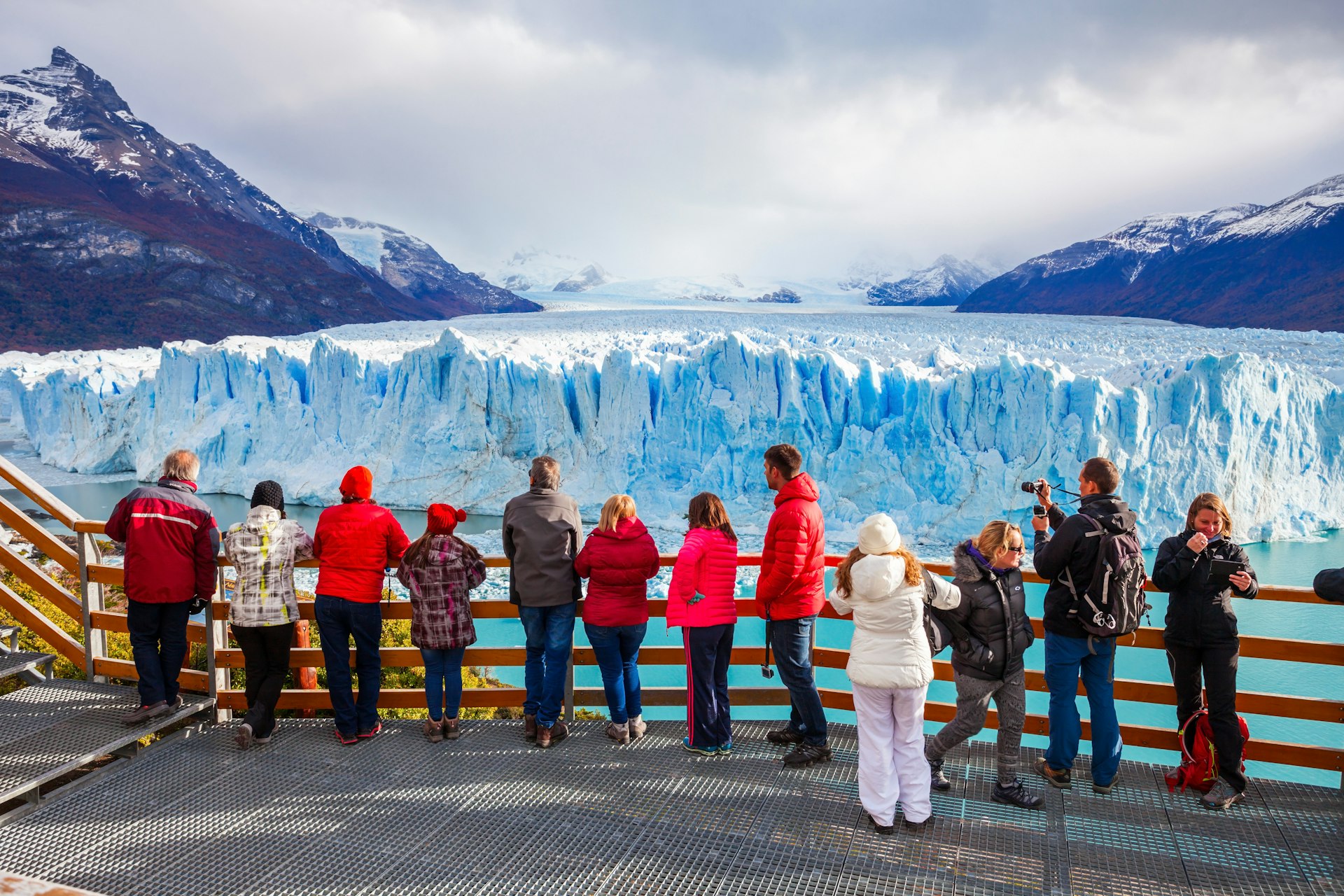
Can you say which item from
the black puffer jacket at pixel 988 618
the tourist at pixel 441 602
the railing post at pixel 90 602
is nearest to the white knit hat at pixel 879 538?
the black puffer jacket at pixel 988 618

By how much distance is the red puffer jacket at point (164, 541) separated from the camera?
2.74 metres

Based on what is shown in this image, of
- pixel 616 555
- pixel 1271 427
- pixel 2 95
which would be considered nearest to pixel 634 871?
pixel 616 555

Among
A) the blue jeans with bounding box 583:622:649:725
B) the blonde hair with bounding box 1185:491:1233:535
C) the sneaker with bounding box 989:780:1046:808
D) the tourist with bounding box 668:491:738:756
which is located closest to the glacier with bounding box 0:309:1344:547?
the blonde hair with bounding box 1185:491:1233:535

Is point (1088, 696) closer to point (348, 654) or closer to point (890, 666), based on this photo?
point (890, 666)

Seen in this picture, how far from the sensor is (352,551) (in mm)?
2811

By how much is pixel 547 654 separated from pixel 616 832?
0.77m

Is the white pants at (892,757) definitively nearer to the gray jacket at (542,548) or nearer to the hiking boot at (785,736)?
the hiking boot at (785,736)

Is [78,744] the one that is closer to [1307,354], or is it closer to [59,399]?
[1307,354]

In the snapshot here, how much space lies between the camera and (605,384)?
51.2ft

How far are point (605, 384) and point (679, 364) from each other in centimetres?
161

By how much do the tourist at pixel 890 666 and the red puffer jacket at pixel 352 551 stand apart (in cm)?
164

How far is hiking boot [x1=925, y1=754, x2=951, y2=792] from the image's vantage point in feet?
8.31

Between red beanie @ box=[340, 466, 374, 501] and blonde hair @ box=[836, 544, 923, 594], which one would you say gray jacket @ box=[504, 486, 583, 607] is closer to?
red beanie @ box=[340, 466, 374, 501]

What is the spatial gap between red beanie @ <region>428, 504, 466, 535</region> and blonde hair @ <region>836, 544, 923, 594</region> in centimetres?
132
